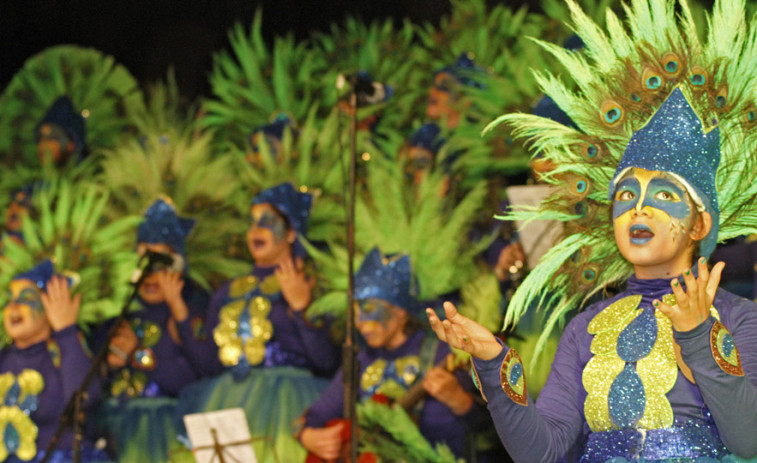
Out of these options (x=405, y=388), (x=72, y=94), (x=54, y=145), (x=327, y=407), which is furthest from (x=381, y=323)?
(x=72, y=94)

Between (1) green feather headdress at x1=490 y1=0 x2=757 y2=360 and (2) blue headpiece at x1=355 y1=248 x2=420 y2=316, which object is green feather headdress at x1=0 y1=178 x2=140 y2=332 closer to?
(2) blue headpiece at x1=355 y1=248 x2=420 y2=316

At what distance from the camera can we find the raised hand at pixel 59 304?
6.03 m

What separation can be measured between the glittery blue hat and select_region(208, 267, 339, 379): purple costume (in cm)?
44

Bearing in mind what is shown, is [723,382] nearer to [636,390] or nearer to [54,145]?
[636,390]

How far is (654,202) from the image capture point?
8.18ft

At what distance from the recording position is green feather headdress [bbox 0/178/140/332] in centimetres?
623

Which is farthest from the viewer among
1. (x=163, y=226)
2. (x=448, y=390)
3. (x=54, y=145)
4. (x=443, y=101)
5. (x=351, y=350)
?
(x=54, y=145)

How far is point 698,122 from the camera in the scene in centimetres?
248

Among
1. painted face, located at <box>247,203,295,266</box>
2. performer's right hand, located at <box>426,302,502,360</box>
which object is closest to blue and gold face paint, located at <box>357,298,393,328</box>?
painted face, located at <box>247,203,295,266</box>

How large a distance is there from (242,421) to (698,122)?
3.03 metres

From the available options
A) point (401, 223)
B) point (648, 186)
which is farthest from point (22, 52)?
point (648, 186)

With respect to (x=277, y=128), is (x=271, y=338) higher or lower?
lower

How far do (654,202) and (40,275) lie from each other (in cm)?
447

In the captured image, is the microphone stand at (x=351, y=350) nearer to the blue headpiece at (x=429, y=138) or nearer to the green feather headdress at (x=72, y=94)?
the blue headpiece at (x=429, y=138)
